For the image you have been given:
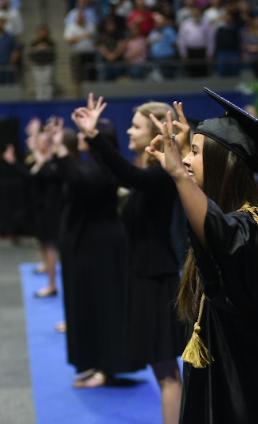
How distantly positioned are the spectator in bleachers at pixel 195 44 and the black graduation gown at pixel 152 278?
36.1ft

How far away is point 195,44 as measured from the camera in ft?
50.2

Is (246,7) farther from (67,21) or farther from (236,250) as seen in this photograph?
(236,250)

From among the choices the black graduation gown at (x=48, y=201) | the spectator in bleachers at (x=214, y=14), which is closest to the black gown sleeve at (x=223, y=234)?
the black graduation gown at (x=48, y=201)

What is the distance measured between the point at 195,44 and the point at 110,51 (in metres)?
1.56

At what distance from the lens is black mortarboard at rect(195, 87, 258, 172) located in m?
2.63

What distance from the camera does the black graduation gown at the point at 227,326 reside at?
2.46 meters

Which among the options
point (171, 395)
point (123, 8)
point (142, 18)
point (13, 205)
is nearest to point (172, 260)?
point (171, 395)

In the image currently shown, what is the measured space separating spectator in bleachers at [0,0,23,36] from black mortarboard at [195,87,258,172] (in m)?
13.5

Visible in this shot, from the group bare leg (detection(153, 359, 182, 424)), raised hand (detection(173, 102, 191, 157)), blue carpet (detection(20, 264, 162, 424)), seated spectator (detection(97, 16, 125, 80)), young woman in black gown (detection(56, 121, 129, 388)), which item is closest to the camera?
raised hand (detection(173, 102, 191, 157))

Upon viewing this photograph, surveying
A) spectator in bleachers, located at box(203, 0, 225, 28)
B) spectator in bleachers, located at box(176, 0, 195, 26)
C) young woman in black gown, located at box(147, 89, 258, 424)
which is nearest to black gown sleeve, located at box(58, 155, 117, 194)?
young woman in black gown, located at box(147, 89, 258, 424)

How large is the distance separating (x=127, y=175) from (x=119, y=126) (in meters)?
10.6

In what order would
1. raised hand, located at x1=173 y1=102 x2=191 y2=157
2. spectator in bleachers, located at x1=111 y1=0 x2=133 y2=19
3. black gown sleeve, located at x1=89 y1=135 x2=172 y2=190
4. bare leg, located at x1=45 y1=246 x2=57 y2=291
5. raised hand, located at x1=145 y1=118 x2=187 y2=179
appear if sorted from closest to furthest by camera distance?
raised hand, located at x1=145 y1=118 x2=187 y2=179, raised hand, located at x1=173 y1=102 x2=191 y2=157, black gown sleeve, located at x1=89 y1=135 x2=172 y2=190, bare leg, located at x1=45 y1=246 x2=57 y2=291, spectator in bleachers, located at x1=111 y1=0 x2=133 y2=19

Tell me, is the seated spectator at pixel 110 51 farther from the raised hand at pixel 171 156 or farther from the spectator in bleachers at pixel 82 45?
the raised hand at pixel 171 156

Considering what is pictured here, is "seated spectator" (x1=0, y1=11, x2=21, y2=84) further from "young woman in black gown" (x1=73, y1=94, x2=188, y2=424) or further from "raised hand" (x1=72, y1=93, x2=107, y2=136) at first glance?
"raised hand" (x1=72, y1=93, x2=107, y2=136)
